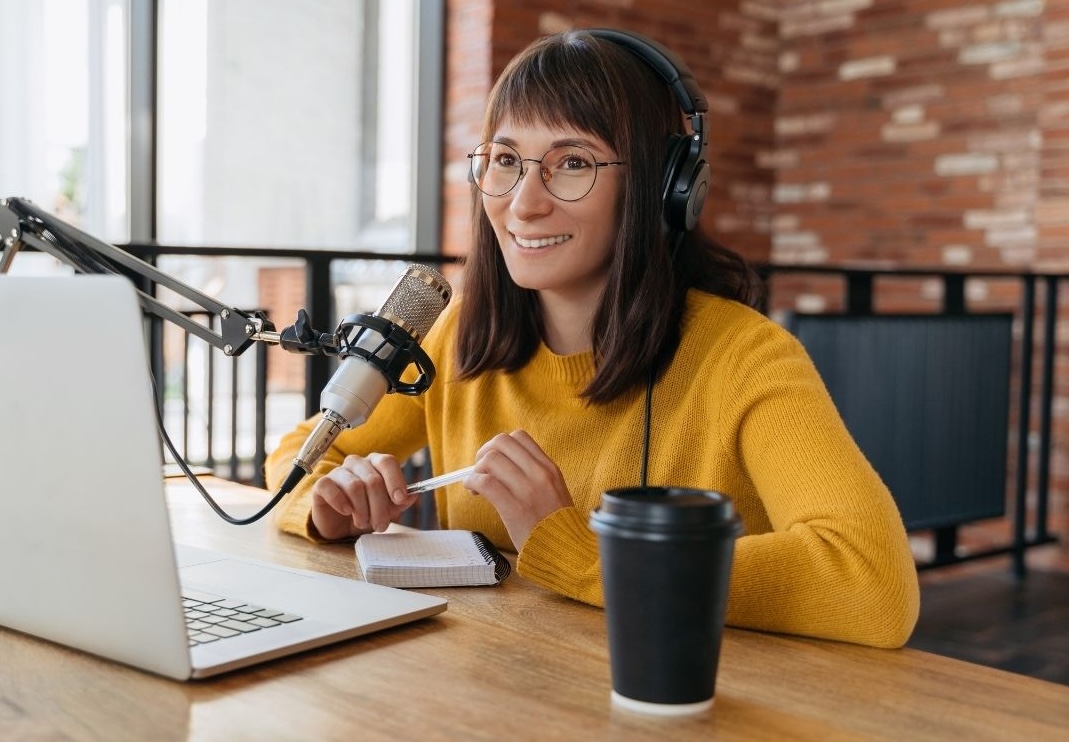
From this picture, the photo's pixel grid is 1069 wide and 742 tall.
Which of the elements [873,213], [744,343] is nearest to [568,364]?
[744,343]

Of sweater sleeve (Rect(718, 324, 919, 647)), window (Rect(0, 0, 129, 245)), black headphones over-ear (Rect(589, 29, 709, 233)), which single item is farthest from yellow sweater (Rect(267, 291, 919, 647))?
window (Rect(0, 0, 129, 245))

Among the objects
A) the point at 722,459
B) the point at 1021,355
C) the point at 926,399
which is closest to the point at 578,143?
the point at 722,459

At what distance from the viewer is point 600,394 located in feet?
4.54

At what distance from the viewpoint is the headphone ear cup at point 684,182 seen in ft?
4.51

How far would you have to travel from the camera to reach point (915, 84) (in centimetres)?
430

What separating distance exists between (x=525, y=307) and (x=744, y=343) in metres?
0.34

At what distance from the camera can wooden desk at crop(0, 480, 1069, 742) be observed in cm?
72

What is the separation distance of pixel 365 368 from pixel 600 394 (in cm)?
47

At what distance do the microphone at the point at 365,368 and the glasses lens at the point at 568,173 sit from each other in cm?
44

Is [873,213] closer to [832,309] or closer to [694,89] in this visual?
[832,309]

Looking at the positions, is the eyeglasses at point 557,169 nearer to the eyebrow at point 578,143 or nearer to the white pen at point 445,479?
the eyebrow at point 578,143

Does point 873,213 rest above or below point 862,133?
below

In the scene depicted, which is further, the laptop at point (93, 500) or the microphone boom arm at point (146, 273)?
the microphone boom arm at point (146, 273)

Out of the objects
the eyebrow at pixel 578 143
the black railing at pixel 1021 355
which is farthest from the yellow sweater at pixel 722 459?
the black railing at pixel 1021 355
